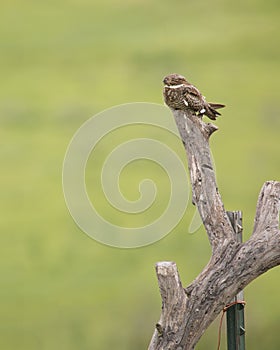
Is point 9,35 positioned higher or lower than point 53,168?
higher

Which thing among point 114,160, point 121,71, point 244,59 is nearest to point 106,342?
point 114,160

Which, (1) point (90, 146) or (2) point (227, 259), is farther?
(1) point (90, 146)

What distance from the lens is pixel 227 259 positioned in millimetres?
1713

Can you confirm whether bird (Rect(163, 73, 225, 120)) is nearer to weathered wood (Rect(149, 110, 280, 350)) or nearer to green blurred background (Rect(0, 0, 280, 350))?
weathered wood (Rect(149, 110, 280, 350))

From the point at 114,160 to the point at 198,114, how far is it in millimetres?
1196

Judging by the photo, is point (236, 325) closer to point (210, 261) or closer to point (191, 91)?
point (210, 261)

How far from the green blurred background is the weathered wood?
1172mm

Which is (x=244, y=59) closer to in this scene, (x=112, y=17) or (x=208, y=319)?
(x=112, y=17)

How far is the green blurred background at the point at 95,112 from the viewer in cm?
288

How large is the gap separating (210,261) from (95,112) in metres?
1.44

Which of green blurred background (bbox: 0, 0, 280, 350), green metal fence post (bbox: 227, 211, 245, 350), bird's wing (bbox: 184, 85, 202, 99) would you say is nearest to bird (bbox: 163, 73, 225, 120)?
bird's wing (bbox: 184, 85, 202, 99)

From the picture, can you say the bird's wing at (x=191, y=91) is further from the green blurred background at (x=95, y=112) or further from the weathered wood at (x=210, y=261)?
the green blurred background at (x=95, y=112)

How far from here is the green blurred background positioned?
2875 millimetres

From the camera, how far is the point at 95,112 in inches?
121
